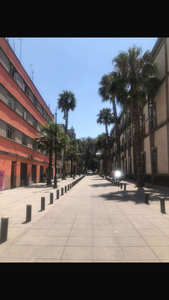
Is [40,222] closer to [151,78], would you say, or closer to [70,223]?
[70,223]

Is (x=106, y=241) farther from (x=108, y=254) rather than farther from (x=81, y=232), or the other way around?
(x=81, y=232)

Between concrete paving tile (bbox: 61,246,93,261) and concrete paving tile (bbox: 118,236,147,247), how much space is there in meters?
0.94

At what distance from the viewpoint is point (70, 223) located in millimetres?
7629

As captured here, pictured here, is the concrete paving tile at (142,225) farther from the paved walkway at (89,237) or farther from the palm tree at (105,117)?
the palm tree at (105,117)

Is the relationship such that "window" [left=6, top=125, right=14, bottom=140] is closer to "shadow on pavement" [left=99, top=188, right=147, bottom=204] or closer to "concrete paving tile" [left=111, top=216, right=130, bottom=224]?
"shadow on pavement" [left=99, top=188, right=147, bottom=204]

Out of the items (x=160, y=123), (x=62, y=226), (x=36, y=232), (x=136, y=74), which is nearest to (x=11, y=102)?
(x=136, y=74)

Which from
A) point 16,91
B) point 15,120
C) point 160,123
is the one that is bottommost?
point 160,123

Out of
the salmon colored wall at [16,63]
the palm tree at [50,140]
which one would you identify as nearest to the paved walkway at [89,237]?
the salmon colored wall at [16,63]

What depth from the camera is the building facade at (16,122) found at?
19.5 metres

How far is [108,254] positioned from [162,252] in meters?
1.22

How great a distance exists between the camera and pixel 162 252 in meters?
4.90

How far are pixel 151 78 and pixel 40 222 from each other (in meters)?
17.4

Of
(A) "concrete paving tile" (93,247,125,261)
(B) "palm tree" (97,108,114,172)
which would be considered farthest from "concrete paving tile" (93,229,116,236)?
(B) "palm tree" (97,108,114,172)
